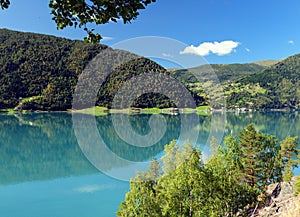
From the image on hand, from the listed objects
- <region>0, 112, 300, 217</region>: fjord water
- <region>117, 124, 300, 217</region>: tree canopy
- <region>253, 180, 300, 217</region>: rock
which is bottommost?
<region>0, 112, 300, 217</region>: fjord water

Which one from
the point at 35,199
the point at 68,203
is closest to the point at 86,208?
the point at 68,203

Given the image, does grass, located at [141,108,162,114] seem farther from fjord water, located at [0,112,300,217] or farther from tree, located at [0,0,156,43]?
tree, located at [0,0,156,43]

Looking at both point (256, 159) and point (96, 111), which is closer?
point (256, 159)

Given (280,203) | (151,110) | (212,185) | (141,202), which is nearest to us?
(212,185)

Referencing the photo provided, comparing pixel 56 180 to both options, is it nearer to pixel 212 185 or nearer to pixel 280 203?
pixel 212 185

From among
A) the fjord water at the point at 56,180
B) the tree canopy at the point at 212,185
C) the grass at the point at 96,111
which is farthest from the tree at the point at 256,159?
the grass at the point at 96,111

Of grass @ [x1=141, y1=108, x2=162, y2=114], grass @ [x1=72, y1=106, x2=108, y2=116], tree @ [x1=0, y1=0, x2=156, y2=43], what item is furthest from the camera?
grass @ [x1=141, y1=108, x2=162, y2=114]

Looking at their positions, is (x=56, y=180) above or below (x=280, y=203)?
below

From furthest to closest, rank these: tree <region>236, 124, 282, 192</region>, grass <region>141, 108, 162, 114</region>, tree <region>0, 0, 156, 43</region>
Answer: grass <region>141, 108, 162, 114</region> < tree <region>236, 124, 282, 192</region> < tree <region>0, 0, 156, 43</region>

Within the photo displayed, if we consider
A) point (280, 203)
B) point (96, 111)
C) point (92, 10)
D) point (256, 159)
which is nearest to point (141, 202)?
point (280, 203)

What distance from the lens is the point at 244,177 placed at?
789 inches

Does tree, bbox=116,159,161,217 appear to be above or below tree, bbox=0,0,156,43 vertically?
below

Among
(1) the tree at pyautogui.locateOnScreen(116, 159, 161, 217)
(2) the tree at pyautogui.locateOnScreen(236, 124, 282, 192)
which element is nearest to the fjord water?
(1) the tree at pyautogui.locateOnScreen(116, 159, 161, 217)

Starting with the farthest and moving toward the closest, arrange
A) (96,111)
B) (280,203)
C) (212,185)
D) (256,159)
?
1. (96,111)
2. (256,159)
3. (280,203)
4. (212,185)
